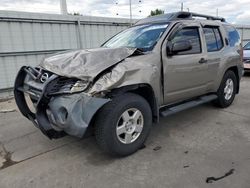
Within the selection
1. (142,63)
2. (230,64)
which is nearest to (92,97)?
(142,63)

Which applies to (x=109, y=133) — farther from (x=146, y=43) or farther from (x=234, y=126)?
(x=234, y=126)

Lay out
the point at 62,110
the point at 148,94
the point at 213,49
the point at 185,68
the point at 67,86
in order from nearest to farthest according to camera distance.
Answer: the point at 62,110 → the point at 67,86 → the point at 148,94 → the point at 185,68 → the point at 213,49

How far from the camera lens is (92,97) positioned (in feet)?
8.95

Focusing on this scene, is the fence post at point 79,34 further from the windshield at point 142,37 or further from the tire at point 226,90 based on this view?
the tire at point 226,90

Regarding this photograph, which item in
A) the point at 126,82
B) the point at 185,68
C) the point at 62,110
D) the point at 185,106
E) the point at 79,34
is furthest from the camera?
the point at 79,34

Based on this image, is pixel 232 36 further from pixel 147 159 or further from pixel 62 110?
pixel 62 110

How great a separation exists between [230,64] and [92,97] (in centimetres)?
351

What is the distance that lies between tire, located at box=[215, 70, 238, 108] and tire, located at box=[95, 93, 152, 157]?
2338 millimetres

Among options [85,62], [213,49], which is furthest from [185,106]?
[85,62]

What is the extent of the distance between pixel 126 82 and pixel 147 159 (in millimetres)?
1064

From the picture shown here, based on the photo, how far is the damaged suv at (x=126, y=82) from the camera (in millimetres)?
2795

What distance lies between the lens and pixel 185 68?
3910mm

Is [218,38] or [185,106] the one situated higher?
[218,38]

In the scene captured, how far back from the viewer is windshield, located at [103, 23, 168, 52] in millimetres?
3695
